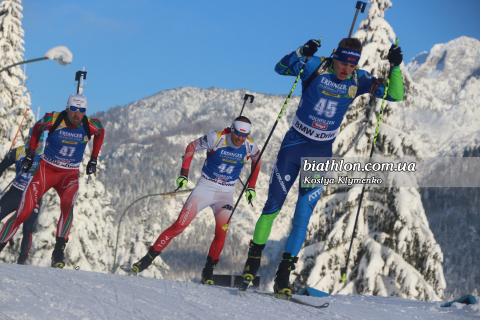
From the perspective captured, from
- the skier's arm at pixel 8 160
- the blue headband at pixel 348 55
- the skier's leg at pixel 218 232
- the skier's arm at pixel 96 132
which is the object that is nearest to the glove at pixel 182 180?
the skier's leg at pixel 218 232

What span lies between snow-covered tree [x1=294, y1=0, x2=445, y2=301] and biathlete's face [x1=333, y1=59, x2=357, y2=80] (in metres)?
9.22

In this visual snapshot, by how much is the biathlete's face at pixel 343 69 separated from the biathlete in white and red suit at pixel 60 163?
372 cm

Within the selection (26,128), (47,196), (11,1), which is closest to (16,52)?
(11,1)

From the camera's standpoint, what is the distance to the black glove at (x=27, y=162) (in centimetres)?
730

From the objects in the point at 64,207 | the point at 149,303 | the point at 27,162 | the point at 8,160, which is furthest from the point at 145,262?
the point at 8,160

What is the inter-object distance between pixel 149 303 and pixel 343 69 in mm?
3489

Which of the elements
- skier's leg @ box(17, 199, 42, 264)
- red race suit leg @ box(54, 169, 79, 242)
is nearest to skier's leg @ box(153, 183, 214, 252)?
red race suit leg @ box(54, 169, 79, 242)

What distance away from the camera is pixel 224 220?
24.1 feet

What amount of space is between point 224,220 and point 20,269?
2.77 m

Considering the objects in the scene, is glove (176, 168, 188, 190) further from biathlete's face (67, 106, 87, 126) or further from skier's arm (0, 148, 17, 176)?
skier's arm (0, 148, 17, 176)

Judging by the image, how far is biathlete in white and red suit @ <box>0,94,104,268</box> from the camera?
740cm

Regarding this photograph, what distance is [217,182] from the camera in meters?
7.64

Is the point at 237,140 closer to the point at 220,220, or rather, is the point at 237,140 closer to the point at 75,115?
the point at 220,220

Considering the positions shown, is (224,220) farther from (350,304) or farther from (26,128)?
(26,128)
